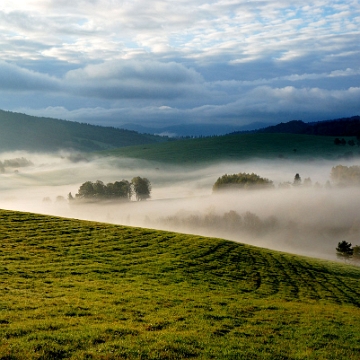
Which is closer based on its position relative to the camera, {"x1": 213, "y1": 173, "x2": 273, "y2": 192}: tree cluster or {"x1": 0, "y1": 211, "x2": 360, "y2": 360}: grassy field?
{"x1": 0, "y1": 211, "x2": 360, "y2": 360}: grassy field

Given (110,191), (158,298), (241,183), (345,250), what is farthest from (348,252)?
(110,191)

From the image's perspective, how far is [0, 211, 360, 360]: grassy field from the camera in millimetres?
18688

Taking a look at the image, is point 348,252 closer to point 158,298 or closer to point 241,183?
point 241,183

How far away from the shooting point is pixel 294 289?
4109cm

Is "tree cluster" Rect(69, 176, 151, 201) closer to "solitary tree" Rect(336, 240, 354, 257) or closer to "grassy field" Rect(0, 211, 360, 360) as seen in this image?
"solitary tree" Rect(336, 240, 354, 257)

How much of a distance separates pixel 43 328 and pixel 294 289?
2783 centimetres

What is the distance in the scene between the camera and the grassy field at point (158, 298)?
18688 mm

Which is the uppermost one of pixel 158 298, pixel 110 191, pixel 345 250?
pixel 158 298

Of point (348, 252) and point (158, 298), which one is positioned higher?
point (158, 298)

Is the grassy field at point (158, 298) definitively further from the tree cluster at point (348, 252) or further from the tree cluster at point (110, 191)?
the tree cluster at point (110, 191)

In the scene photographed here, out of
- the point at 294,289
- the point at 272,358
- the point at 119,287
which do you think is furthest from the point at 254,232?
the point at 272,358

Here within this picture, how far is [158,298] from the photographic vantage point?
28.9 m

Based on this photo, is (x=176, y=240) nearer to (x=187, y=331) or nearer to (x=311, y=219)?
(x=187, y=331)

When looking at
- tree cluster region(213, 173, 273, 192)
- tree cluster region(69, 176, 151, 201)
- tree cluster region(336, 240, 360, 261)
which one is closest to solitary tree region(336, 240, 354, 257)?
tree cluster region(336, 240, 360, 261)
